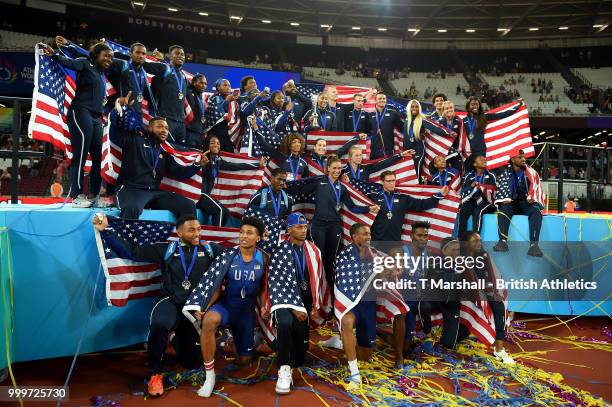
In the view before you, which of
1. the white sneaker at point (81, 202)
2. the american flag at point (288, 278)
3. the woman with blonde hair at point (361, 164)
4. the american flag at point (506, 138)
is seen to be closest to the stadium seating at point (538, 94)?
the american flag at point (506, 138)

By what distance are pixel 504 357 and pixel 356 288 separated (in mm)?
2114

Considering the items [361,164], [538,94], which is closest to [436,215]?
[361,164]

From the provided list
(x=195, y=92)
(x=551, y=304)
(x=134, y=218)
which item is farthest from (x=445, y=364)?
(x=195, y=92)

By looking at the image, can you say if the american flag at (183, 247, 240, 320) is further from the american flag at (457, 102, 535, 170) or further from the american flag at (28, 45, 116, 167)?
the american flag at (457, 102, 535, 170)

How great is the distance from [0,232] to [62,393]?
1718 mm

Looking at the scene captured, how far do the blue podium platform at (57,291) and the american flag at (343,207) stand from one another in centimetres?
191

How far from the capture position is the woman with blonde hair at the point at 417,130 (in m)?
8.41

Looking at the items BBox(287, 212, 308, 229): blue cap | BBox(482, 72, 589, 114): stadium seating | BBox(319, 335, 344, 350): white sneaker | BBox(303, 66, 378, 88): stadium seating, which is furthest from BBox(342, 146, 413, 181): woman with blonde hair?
BBox(303, 66, 378, 88): stadium seating

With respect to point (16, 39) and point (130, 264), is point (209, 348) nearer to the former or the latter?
point (130, 264)

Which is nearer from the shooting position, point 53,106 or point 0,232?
point 0,232

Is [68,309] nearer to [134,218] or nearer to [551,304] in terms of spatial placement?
[134,218]

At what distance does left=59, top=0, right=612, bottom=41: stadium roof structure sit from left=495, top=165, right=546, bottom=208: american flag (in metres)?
21.9

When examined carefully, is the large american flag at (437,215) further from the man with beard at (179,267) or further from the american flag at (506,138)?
the man with beard at (179,267)

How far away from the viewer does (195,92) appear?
26.4ft
